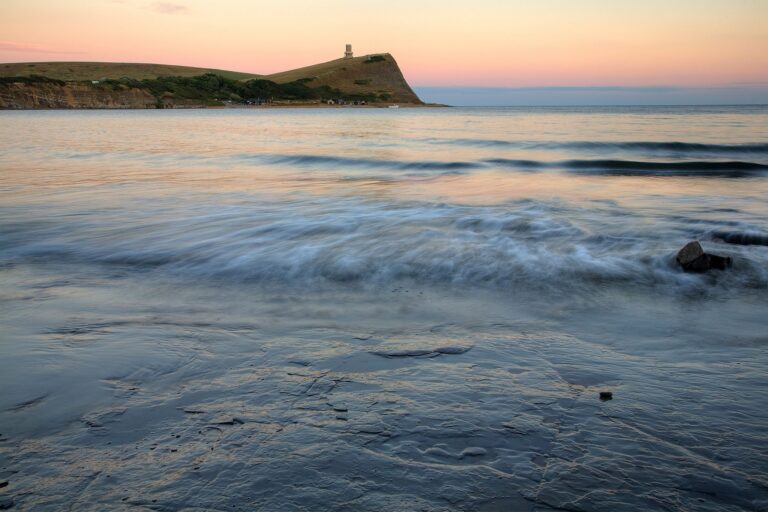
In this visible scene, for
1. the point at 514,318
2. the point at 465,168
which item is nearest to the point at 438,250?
the point at 514,318

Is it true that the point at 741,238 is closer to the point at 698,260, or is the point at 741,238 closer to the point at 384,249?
the point at 698,260

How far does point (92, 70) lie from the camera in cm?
15388

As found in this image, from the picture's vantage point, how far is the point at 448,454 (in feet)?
8.02

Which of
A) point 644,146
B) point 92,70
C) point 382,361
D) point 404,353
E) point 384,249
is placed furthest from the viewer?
point 92,70

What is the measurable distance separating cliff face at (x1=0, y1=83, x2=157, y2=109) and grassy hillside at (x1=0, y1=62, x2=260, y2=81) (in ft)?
102

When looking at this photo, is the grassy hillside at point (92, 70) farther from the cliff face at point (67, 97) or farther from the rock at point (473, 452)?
the rock at point (473, 452)

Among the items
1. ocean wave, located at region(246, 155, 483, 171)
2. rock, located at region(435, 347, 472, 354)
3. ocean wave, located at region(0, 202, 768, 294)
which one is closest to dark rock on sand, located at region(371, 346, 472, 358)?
rock, located at region(435, 347, 472, 354)

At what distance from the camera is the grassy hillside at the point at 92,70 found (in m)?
141

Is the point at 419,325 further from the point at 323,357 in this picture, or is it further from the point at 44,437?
the point at 44,437

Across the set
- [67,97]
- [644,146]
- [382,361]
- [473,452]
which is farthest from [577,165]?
[67,97]

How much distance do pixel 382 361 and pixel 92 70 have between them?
177694 millimetres

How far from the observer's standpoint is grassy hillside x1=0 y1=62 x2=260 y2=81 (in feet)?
463

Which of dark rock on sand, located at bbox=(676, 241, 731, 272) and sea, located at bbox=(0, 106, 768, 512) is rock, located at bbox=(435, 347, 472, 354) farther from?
dark rock on sand, located at bbox=(676, 241, 731, 272)

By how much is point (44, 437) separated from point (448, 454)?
1.85 meters
